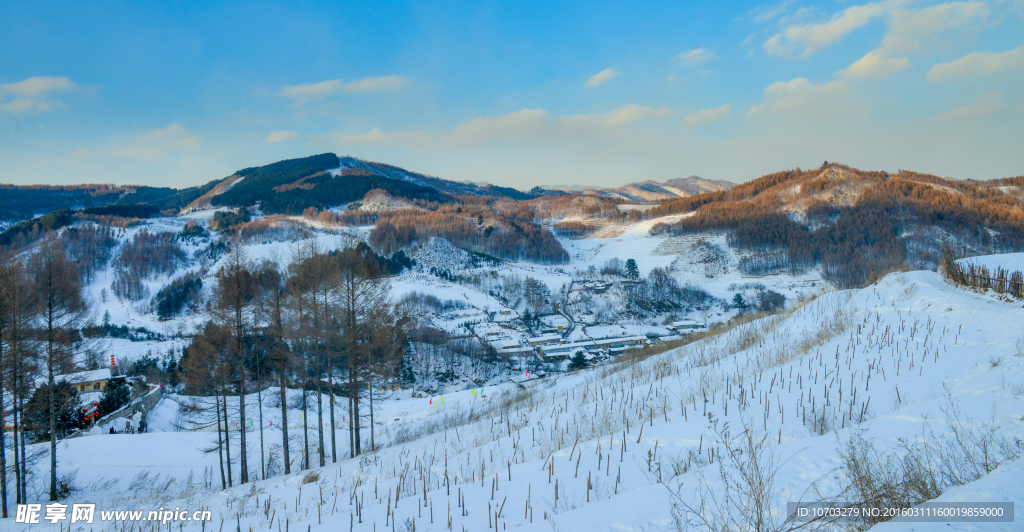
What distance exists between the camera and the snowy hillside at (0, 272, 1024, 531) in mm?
3340

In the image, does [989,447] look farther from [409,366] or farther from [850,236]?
[850,236]

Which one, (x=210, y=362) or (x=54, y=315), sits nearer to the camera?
(x=54, y=315)

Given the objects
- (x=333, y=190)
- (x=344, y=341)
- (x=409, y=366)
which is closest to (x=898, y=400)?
(x=344, y=341)

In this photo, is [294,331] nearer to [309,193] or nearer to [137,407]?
[137,407]

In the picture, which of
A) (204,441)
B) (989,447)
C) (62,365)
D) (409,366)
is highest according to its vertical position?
(989,447)

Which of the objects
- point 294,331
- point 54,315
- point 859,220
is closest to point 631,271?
point 859,220

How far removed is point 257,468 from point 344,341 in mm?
8933

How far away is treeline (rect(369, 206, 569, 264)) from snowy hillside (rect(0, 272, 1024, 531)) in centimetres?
10360

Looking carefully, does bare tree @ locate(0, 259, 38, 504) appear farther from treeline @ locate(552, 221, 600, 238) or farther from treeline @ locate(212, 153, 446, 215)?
treeline @ locate(212, 153, 446, 215)

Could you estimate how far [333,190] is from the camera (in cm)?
17800

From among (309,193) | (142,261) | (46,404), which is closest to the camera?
(46,404)

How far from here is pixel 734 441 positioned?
4727 mm

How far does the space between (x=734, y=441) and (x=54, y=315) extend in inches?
729

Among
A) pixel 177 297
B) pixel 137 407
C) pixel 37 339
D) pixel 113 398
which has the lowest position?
pixel 137 407
